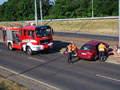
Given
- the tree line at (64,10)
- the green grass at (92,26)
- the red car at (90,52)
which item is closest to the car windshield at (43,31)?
the red car at (90,52)

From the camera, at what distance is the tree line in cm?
6594

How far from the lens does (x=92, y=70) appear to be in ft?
44.4

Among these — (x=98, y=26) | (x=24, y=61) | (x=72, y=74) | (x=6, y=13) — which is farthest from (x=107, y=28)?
(x=6, y=13)

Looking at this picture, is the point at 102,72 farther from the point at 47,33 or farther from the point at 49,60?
the point at 47,33

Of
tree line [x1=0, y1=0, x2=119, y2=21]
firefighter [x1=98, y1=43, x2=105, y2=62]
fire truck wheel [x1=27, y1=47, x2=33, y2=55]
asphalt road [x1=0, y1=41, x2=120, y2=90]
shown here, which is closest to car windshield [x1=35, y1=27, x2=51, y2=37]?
fire truck wheel [x1=27, y1=47, x2=33, y2=55]

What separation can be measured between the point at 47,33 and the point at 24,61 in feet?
13.2

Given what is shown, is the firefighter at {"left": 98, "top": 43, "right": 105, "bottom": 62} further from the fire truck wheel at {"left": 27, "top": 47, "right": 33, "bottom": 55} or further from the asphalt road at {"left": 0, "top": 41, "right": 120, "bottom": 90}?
the fire truck wheel at {"left": 27, "top": 47, "right": 33, "bottom": 55}

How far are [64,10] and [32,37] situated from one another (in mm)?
56986

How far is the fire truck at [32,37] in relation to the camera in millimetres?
18891

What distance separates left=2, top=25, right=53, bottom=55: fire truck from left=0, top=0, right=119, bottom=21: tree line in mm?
41324

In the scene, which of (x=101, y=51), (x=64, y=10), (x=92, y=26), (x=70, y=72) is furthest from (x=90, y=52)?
(x=64, y=10)

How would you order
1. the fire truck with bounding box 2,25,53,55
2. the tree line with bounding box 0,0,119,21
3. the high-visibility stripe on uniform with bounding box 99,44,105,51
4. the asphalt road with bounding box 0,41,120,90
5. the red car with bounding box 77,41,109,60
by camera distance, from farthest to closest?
the tree line with bounding box 0,0,119,21 → the fire truck with bounding box 2,25,53,55 → the red car with bounding box 77,41,109,60 → the high-visibility stripe on uniform with bounding box 99,44,105,51 → the asphalt road with bounding box 0,41,120,90

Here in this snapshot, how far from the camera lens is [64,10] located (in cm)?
7444

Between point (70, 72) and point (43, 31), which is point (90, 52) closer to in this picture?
point (70, 72)
